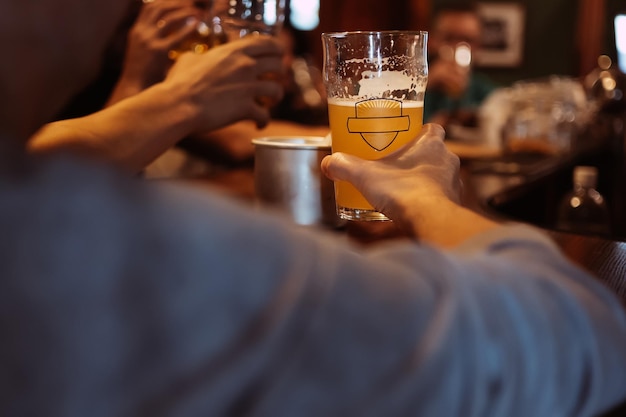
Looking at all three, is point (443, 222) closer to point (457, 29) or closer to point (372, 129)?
point (372, 129)

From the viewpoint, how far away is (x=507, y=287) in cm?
48

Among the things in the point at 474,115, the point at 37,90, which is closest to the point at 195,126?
the point at 37,90

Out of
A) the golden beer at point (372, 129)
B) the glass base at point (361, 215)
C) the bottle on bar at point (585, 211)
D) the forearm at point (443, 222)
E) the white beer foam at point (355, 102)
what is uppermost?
the white beer foam at point (355, 102)

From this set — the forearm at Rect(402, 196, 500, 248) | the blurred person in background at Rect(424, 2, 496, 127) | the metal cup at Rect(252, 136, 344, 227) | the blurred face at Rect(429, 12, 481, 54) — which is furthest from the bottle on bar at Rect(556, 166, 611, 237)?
the blurred face at Rect(429, 12, 481, 54)

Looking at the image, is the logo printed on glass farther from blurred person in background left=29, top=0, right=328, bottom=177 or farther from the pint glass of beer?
blurred person in background left=29, top=0, right=328, bottom=177

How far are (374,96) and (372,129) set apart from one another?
0.04m

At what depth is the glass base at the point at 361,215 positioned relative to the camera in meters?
0.91

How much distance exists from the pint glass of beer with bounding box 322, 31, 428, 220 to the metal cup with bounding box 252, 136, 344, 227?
55mm

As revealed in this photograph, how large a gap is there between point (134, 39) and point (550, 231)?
2.69 ft

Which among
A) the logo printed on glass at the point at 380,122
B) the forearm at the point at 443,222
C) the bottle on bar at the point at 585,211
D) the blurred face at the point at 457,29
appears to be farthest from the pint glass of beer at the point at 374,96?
the blurred face at the point at 457,29

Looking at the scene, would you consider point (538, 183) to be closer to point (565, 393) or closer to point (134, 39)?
point (134, 39)

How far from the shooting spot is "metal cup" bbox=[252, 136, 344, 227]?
3.32 ft

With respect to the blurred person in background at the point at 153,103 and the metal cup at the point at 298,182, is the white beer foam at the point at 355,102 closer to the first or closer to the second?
the metal cup at the point at 298,182

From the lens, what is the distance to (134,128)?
111 cm
